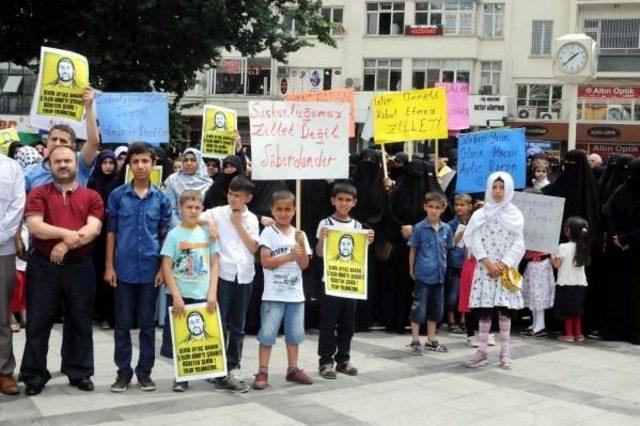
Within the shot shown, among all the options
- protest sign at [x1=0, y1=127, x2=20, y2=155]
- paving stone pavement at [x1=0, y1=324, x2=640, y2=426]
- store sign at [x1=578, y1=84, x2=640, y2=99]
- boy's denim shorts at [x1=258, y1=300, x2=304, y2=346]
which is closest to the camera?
paving stone pavement at [x1=0, y1=324, x2=640, y2=426]

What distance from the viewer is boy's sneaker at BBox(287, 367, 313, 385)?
7.00m

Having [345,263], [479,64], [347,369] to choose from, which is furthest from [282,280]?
[479,64]

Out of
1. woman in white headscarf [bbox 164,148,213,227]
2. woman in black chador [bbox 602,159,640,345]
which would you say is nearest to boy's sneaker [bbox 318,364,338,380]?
woman in white headscarf [bbox 164,148,213,227]

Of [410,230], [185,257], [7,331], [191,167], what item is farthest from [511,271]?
[7,331]

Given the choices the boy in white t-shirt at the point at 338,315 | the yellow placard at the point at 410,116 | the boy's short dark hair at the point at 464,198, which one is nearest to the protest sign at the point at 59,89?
the boy in white t-shirt at the point at 338,315

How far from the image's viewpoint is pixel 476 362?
314 inches

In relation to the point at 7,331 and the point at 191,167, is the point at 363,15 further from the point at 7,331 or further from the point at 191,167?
the point at 7,331

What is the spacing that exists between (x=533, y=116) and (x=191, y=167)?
34037 mm

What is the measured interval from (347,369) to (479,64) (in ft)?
118

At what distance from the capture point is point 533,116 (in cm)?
4100

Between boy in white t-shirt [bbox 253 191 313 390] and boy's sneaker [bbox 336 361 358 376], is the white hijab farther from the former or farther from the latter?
boy in white t-shirt [bbox 253 191 313 390]

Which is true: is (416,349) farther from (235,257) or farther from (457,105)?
(457,105)

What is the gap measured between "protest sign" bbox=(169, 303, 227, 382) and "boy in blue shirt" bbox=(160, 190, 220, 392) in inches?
2.7

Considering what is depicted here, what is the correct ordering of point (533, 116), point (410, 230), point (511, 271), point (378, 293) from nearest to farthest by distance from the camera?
point (511, 271), point (410, 230), point (378, 293), point (533, 116)
